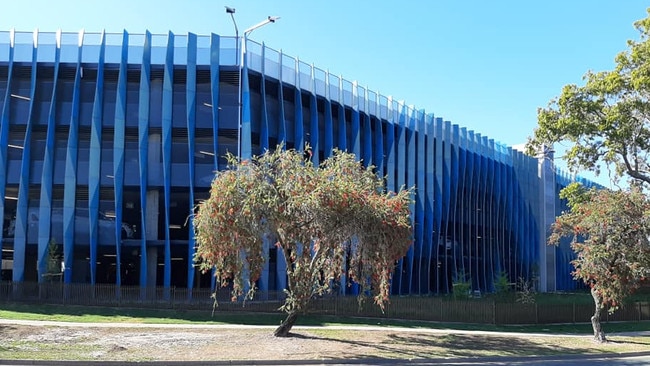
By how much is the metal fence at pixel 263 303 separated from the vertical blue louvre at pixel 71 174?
3564 mm

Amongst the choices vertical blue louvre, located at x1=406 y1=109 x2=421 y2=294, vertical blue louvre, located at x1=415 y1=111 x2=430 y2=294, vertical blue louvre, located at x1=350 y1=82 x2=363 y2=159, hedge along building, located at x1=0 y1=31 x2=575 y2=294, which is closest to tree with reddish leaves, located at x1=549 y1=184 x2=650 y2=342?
hedge along building, located at x1=0 y1=31 x2=575 y2=294

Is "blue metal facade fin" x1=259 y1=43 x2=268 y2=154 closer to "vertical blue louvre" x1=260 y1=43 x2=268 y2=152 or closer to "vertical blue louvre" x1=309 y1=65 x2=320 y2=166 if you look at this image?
"vertical blue louvre" x1=260 y1=43 x2=268 y2=152

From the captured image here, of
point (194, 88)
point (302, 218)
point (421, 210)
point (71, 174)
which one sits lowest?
point (302, 218)

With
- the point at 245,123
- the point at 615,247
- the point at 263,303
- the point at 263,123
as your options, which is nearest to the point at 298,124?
the point at 263,123

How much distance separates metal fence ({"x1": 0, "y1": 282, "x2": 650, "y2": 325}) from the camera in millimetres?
29156

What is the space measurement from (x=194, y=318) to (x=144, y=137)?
41.0ft

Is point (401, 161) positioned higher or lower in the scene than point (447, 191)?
higher

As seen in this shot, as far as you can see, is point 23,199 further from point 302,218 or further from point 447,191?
point 447,191

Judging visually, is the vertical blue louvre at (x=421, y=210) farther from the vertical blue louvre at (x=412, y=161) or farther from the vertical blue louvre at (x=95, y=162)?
the vertical blue louvre at (x=95, y=162)

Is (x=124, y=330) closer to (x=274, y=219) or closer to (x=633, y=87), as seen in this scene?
(x=274, y=219)

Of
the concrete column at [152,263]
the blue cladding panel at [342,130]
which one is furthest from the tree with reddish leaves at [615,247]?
the concrete column at [152,263]

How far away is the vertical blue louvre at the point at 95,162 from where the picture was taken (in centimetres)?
3406

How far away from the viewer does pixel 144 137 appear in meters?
34.2

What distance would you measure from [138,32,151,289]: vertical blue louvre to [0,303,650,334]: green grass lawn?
5.98m
